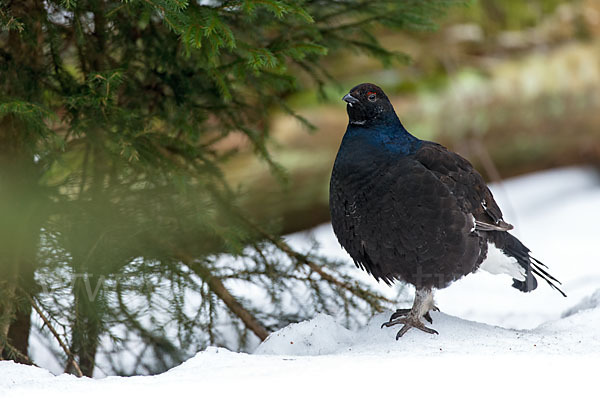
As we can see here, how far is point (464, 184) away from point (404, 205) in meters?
0.37

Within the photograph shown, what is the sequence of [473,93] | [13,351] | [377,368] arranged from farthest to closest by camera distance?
[473,93] → [13,351] → [377,368]

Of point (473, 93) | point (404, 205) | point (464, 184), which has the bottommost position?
point (404, 205)

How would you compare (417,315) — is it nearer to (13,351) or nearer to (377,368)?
(377,368)

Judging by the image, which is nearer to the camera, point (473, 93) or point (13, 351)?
point (13, 351)

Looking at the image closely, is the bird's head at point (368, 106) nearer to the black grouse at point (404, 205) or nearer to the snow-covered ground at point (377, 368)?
the black grouse at point (404, 205)

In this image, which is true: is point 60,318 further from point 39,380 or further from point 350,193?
point 350,193

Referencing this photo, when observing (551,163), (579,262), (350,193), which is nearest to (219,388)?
(350,193)

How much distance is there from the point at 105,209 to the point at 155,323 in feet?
2.23

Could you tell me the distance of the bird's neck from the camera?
9.21 ft

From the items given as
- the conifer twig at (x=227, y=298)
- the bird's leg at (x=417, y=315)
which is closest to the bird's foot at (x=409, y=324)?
the bird's leg at (x=417, y=315)

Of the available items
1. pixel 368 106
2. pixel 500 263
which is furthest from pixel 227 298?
pixel 500 263

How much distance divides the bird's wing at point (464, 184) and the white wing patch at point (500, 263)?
0.65ft

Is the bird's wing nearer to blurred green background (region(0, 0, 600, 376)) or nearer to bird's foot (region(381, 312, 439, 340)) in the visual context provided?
bird's foot (region(381, 312, 439, 340))

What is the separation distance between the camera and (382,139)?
284 cm
